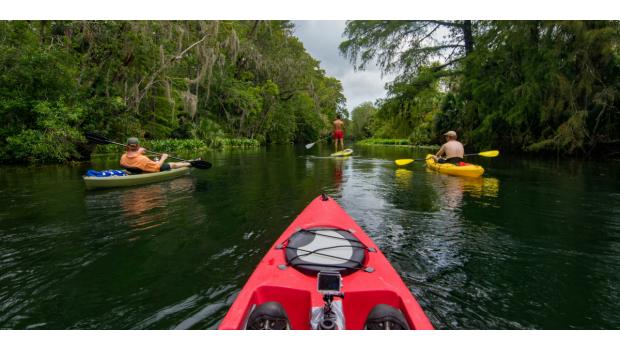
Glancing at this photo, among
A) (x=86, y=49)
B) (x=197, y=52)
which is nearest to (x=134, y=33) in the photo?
(x=86, y=49)

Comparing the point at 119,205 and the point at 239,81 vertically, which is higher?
the point at 239,81

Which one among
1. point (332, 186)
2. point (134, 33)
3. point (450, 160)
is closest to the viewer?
point (332, 186)

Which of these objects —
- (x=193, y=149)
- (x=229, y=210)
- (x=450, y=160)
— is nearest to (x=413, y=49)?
(x=450, y=160)

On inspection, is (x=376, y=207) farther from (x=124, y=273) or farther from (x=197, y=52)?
(x=197, y=52)

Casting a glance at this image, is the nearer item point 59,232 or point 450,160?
point 59,232

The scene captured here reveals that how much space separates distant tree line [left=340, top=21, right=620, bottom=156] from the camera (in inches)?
516

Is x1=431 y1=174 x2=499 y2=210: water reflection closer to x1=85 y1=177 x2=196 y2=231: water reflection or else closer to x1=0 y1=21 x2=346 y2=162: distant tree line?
x1=85 y1=177 x2=196 y2=231: water reflection

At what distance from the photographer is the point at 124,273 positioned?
133 inches

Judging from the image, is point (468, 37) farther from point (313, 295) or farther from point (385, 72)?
point (313, 295)

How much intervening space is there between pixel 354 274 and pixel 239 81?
28.4 m

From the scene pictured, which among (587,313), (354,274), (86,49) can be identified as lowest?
(587,313)

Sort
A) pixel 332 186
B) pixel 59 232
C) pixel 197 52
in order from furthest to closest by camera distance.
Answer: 1. pixel 197 52
2. pixel 332 186
3. pixel 59 232

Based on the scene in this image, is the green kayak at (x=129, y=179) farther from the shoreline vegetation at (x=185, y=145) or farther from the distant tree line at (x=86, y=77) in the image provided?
the shoreline vegetation at (x=185, y=145)

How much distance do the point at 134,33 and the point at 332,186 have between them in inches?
428
